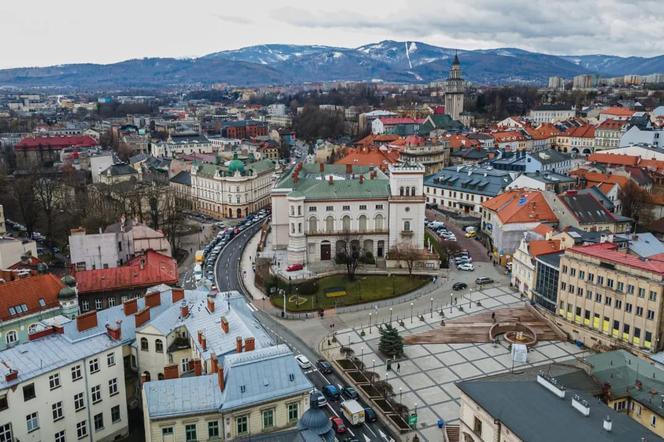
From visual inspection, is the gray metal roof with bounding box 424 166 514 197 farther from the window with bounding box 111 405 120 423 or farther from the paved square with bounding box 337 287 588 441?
the window with bounding box 111 405 120 423

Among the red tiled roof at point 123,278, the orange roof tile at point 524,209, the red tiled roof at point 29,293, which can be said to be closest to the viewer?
the red tiled roof at point 29,293

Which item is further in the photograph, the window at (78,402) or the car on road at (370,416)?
the car on road at (370,416)

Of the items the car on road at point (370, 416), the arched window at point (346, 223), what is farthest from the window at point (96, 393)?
the arched window at point (346, 223)

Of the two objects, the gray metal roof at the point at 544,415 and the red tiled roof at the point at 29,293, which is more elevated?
the red tiled roof at the point at 29,293

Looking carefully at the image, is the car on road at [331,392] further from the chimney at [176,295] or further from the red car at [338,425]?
the chimney at [176,295]

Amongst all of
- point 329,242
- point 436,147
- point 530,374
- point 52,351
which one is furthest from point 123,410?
point 436,147

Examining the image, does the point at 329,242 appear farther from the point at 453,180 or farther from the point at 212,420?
the point at 212,420
